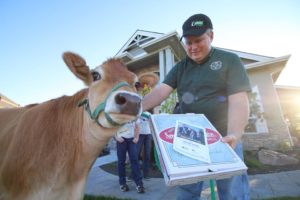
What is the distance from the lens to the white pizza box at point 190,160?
1.23 meters

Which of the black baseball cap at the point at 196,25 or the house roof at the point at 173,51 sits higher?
the house roof at the point at 173,51

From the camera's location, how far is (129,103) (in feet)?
5.24

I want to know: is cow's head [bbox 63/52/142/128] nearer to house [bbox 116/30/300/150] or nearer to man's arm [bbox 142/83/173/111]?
man's arm [bbox 142/83/173/111]

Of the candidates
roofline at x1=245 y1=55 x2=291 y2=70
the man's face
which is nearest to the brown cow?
the man's face

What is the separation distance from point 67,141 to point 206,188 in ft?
11.6

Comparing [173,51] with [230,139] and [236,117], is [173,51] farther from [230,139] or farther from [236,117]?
[230,139]

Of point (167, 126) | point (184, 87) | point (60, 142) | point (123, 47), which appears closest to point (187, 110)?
point (184, 87)

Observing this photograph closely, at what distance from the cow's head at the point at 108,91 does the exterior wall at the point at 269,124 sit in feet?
31.0

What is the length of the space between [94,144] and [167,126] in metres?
0.82

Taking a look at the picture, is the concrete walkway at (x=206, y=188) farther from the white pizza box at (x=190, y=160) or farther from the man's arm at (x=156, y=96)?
the white pizza box at (x=190, y=160)

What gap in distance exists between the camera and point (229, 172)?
133 centimetres

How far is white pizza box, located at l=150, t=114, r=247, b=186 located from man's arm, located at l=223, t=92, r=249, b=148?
0.39ft

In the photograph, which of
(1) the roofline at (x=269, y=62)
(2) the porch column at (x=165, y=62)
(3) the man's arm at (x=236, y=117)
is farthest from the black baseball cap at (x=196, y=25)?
(1) the roofline at (x=269, y=62)

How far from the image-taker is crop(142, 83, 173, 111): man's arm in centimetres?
226
